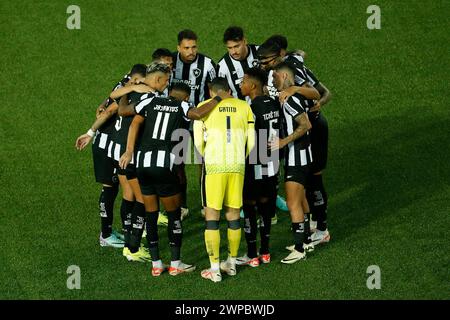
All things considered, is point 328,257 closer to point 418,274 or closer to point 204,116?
point 418,274

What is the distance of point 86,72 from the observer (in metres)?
18.0

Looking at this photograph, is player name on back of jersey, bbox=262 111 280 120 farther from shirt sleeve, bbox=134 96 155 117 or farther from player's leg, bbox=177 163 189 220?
player's leg, bbox=177 163 189 220

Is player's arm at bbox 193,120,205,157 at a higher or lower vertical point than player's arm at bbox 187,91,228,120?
lower

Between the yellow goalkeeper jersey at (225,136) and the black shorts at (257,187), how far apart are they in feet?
1.24

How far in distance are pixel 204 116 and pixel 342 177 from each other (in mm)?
4109

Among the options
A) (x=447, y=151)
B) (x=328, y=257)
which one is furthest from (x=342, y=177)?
(x=328, y=257)

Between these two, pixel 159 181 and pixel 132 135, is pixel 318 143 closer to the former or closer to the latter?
pixel 159 181

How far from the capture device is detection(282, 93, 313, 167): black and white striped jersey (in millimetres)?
11641

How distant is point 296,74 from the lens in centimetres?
1207

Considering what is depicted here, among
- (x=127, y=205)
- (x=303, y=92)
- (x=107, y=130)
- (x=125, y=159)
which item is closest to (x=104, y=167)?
(x=107, y=130)

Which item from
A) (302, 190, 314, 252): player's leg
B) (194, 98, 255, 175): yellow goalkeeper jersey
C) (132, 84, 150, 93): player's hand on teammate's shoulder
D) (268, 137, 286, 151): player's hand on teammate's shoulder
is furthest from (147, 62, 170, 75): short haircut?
(302, 190, 314, 252): player's leg

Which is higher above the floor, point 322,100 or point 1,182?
point 322,100

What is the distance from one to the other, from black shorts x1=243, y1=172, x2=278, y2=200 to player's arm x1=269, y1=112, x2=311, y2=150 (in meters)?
0.40

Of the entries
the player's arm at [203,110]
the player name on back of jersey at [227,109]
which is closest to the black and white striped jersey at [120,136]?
the player's arm at [203,110]
